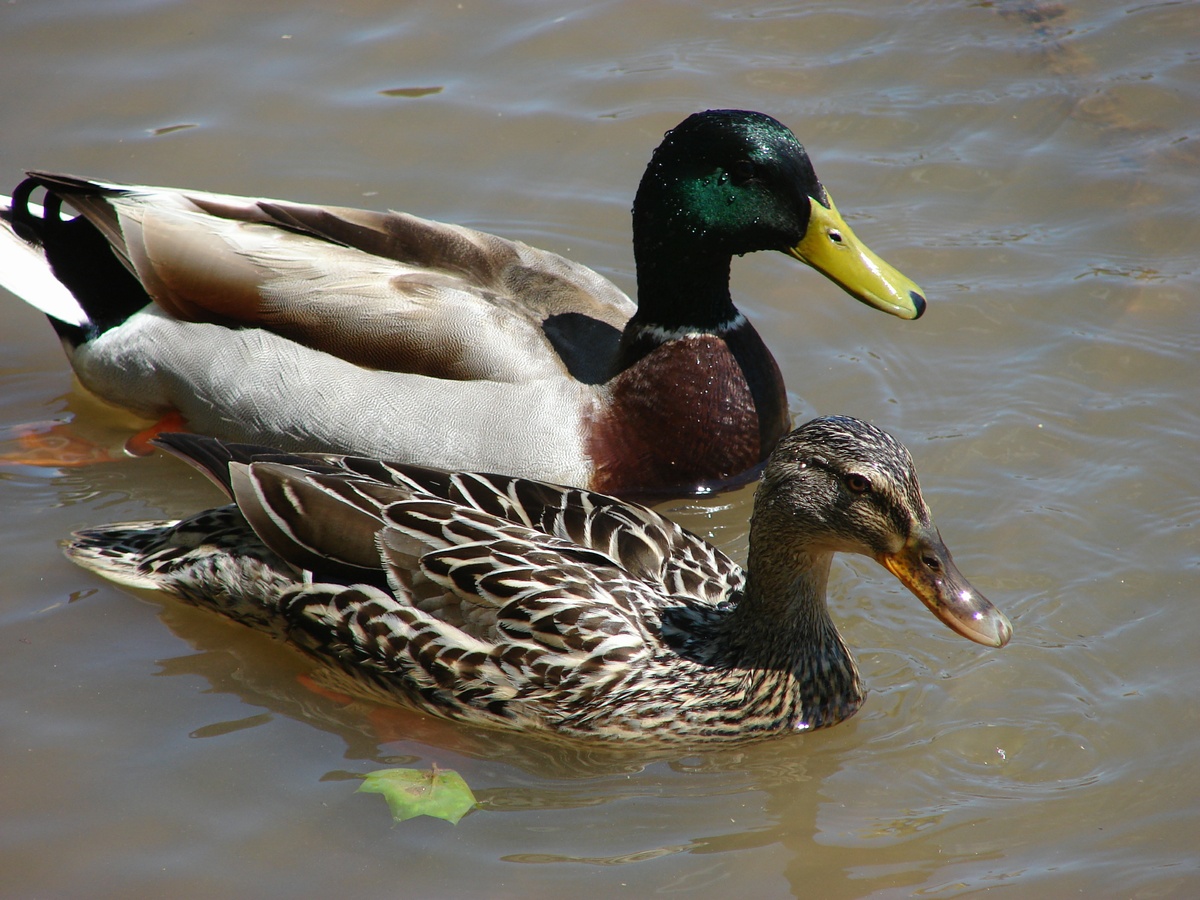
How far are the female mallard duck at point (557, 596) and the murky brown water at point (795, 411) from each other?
203 mm

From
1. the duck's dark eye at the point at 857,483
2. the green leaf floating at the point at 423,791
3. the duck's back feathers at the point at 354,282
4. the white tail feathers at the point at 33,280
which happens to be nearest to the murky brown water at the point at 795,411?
the green leaf floating at the point at 423,791

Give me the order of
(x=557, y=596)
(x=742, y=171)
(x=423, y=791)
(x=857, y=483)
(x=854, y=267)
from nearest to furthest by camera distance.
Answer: (x=857, y=483), (x=423, y=791), (x=557, y=596), (x=742, y=171), (x=854, y=267)

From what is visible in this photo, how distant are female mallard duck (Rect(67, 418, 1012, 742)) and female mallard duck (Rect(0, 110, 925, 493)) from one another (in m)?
0.88

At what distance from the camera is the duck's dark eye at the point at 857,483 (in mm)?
4457

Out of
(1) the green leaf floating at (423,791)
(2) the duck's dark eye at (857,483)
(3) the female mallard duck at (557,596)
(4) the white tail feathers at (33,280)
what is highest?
(4) the white tail feathers at (33,280)

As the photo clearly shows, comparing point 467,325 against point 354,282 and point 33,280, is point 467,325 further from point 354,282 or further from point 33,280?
point 33,280

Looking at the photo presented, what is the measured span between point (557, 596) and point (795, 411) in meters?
2.34

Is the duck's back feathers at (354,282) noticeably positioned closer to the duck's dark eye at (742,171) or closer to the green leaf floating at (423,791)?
the duck's dark eye at (742,171)

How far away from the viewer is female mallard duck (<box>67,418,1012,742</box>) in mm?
4793

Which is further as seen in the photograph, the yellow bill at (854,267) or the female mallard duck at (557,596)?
the yellow bill at (854,267)

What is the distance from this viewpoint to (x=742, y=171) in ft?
20.0

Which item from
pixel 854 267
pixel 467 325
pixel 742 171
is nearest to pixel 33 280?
pixel 467 325

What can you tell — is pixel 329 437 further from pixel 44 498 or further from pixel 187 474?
pixel 44 498

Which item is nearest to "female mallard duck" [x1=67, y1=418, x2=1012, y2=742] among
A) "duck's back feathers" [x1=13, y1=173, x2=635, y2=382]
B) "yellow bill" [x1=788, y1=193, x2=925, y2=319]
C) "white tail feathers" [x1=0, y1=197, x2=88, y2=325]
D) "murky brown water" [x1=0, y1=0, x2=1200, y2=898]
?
"murky brown water" [x1=0, y1=0, x2=1200, y2=898]
